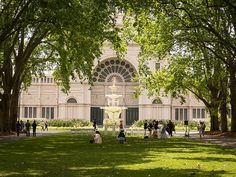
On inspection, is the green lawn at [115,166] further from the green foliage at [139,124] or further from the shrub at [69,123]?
the shrub at [69,123]

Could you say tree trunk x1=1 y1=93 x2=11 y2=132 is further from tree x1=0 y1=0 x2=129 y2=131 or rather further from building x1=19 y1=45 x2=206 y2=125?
building x1=19 y1=45 x2=206 y2=125

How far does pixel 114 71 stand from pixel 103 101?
540cm

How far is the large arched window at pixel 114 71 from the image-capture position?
79188 mm

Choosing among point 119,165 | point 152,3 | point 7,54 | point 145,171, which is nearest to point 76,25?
point 152,3

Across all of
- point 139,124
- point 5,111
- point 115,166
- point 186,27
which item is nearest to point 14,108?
point 5,111

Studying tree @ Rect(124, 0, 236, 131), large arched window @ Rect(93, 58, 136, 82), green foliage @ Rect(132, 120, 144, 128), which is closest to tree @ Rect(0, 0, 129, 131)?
tree @ Rect(124, 0, 236, 131)

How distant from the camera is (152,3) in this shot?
24.0 metres

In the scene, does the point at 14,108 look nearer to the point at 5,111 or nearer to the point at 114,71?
the point at 5,111

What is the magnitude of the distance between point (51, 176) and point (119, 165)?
3594 mm

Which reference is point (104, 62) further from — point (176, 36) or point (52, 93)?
point (176, 36)

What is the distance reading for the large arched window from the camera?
79.2 m

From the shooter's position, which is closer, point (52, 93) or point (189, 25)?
point (189, 25)

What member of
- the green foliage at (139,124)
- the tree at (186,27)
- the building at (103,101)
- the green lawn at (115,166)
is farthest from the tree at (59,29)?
the building at (103,101)

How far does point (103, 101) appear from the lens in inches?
3108
